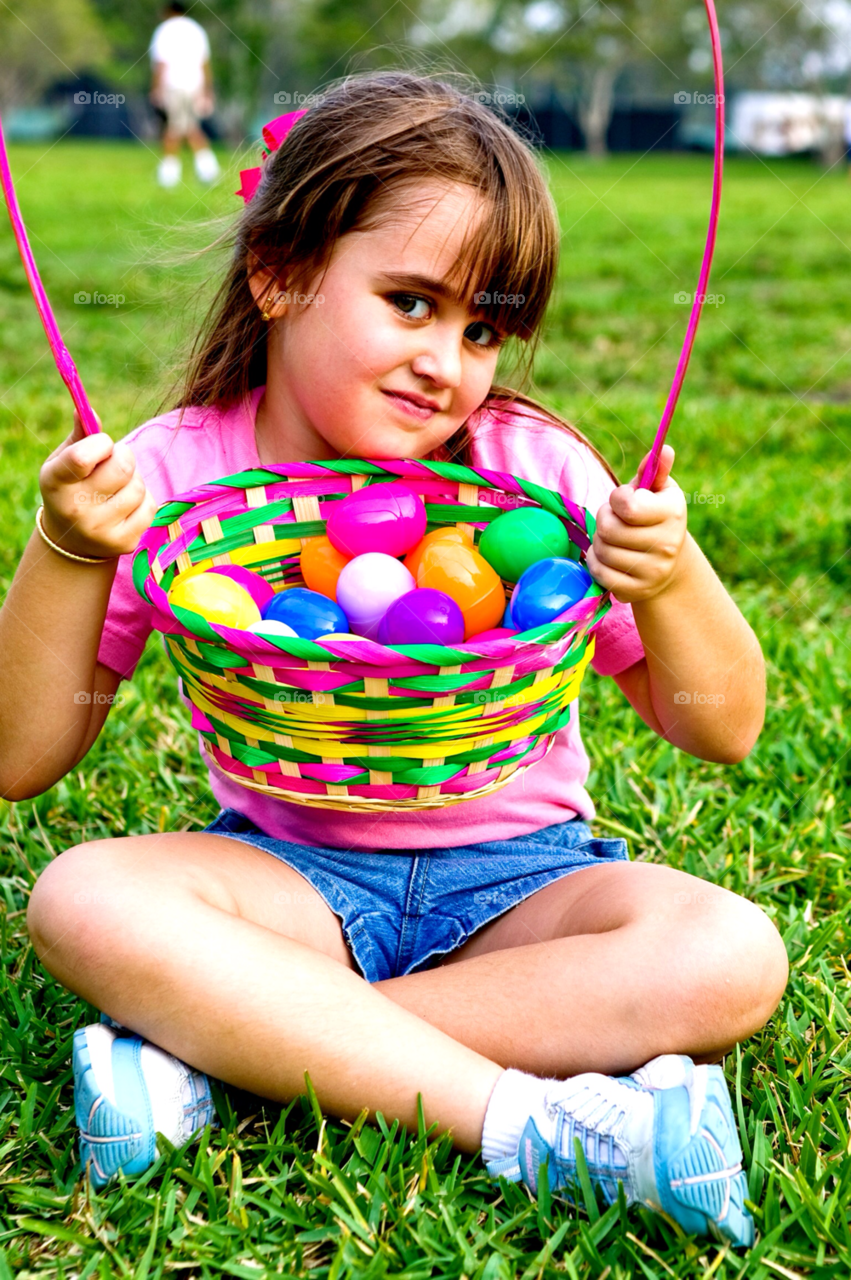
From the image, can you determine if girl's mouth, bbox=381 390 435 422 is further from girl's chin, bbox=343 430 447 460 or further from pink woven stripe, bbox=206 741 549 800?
pink woven stripe, bbox=206 741 549 800

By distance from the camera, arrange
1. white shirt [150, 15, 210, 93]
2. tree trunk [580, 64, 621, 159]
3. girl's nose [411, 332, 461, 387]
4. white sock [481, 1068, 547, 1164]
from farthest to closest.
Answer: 1. tree trunk [580, 64, 621, 159]
2. white shirt [150, 15, 210, 93]
3. girl's nose [411, 332, 461, 387]
4. white sock [481, 1068, 547, 1164]

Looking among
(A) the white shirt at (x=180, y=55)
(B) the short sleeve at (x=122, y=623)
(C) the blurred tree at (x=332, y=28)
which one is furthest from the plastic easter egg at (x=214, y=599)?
(C) the blurred tree at (x=332, y=28)

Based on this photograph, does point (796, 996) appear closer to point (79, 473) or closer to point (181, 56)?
point (79, 473)

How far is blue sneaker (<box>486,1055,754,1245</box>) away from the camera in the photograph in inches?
43.0

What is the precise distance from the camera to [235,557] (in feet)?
4.80

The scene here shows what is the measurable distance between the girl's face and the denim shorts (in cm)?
48

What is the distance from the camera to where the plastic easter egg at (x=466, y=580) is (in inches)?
57.7

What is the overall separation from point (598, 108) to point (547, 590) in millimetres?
33574

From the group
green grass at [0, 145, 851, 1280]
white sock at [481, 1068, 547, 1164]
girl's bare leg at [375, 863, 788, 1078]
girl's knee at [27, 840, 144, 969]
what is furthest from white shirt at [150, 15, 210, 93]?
white sock at [481, 1068, 547, 1164]

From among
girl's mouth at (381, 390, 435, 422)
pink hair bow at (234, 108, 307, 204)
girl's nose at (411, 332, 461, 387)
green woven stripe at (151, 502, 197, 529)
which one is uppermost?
pink hair bow at (234, 108, 307, 204)

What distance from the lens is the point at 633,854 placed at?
5.81 feet

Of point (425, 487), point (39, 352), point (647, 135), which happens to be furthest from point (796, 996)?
point (647, 135)

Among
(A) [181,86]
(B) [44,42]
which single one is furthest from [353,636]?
(B) [44,42]

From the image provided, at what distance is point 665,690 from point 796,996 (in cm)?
38
